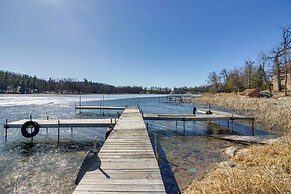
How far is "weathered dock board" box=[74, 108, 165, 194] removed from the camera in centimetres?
379

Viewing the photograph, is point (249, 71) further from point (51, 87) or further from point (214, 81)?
point (51, 87)

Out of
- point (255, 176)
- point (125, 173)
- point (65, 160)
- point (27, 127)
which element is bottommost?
point (65, 160)

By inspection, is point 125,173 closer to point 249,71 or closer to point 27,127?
point 27,127

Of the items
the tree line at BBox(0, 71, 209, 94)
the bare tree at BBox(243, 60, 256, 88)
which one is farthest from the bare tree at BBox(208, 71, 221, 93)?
the tree line at BBox(0, 71, 209, 94)

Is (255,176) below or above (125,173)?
above

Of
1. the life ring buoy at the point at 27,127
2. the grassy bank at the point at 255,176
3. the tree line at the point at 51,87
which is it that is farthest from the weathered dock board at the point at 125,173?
the tree line at the point at 51,87

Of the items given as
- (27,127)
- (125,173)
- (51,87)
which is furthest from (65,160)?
(51,87)

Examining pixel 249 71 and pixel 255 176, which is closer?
pixel 255 176

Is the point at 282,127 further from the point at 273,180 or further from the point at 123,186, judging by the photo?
the point at 123,186

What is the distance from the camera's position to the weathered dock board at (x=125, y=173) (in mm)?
3791

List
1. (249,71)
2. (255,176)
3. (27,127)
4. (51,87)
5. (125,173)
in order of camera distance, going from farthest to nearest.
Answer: (51,87) → (249,71) → (27,127) → (125,173) → (255,176)

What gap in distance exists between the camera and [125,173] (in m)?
4.54

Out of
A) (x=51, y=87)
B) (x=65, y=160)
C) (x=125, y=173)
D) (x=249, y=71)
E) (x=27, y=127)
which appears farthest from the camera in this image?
(x=51, y=87)

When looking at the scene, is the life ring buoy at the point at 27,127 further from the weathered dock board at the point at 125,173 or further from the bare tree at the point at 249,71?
the bare tree at the point at 249,71
